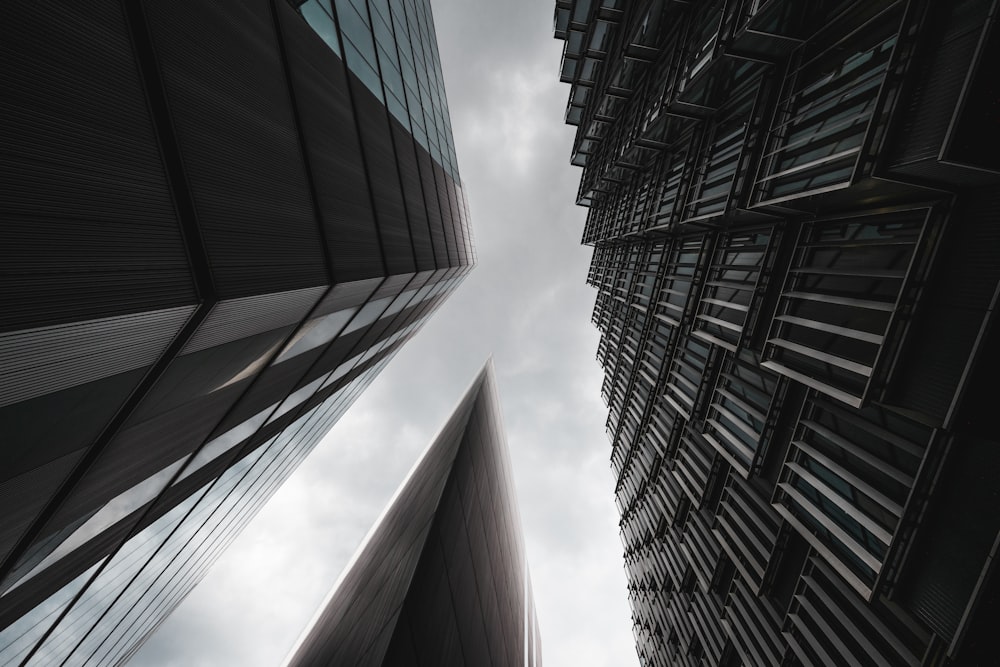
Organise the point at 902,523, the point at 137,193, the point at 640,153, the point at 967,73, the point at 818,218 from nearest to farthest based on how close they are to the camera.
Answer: the point at 137,193 → the point at 967,73 → the point at 902,523 → the point at 818,218 → the point at 640,153

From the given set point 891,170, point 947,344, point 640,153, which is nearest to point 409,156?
point 891,170

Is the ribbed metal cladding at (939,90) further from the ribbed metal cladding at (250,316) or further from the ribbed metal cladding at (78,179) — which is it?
the ribbed metal cladding at (78,179)

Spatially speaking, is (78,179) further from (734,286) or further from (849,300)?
(734,286)

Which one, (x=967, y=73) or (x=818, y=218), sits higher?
(x=967, y=73)

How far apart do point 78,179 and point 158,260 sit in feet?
3.39

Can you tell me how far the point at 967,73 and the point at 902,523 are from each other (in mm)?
9245

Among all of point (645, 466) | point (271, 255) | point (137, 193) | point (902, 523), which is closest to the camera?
point (137, 193)

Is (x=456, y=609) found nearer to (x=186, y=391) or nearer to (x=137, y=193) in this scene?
(x=186, y=391)

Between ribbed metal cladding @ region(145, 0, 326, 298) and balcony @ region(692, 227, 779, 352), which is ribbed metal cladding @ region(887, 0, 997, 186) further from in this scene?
ribbed metal cladding @ region(145, 0, 326, 298)

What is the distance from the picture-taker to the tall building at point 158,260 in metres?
3.67

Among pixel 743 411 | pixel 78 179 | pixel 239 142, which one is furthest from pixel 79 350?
pixel 743 411

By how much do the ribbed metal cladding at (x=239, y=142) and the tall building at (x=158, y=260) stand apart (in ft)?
0.11

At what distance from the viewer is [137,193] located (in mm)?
4355

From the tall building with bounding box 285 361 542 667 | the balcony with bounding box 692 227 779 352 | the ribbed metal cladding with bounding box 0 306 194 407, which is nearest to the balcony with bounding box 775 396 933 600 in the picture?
the balcony with bounding box 692 227 779 352
